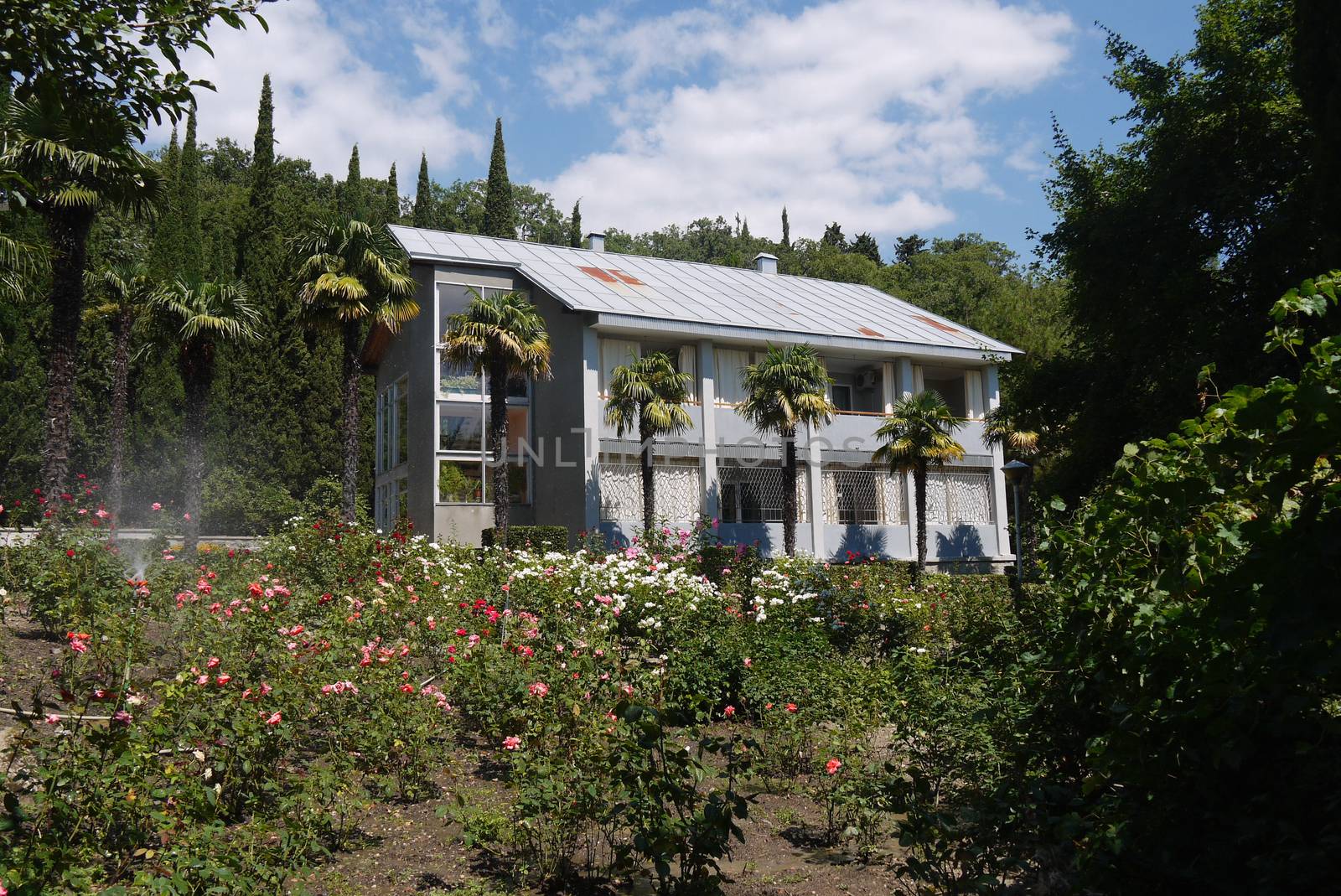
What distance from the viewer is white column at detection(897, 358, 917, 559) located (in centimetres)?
2583

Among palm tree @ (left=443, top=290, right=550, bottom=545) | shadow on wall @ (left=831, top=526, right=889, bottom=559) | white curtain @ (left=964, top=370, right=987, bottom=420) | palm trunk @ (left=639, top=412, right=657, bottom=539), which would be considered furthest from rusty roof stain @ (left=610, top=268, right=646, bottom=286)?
white curtain @ (left=964, top=370, right=987, bottom=420)

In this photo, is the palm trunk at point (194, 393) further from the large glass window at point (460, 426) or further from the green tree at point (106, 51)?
the green tree at point (106, 51)

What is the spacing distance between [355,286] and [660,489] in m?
8.49

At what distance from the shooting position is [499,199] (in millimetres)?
47500

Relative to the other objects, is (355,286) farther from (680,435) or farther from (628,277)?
(680,435)

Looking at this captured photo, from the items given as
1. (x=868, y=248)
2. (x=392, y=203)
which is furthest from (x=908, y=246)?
(x=392, y=203)

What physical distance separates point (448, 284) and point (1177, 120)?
1669cm

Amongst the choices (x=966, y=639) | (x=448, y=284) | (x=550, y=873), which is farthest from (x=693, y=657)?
(x=448, y=284)

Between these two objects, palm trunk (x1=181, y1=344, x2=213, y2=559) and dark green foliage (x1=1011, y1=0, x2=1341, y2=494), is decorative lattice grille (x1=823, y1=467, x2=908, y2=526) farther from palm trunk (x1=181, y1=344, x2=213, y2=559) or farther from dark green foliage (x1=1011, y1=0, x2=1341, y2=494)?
palm trunk (x1=181, y1=344, x2=213, y2=559)

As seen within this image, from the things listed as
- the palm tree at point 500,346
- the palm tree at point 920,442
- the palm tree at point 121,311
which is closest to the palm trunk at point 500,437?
the palm tree at point 500,346

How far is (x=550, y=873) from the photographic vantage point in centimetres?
466

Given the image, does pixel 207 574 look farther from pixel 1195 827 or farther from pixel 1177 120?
pixel 1177 120

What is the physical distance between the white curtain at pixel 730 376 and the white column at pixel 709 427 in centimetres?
41

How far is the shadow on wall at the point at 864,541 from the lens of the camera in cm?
2480
